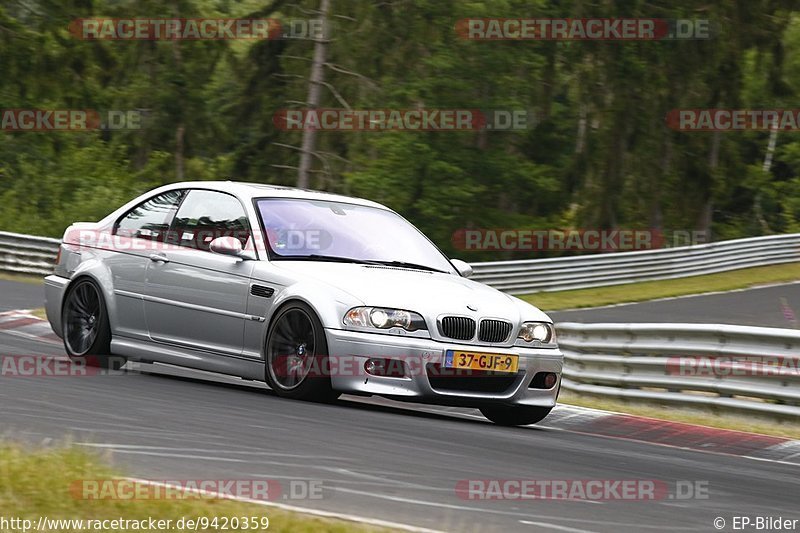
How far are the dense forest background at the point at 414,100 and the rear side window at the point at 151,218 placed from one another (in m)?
22.9

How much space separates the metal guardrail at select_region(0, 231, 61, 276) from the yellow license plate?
1585cm

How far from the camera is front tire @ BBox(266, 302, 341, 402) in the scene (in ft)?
28.7

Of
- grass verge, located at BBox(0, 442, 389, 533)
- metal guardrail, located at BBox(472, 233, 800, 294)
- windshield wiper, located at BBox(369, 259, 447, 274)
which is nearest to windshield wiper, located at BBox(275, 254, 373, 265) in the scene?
windshield wiper, located at BBox(369, 259, 447, 274)

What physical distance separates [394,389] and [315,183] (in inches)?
1140

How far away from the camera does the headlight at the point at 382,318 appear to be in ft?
28.5

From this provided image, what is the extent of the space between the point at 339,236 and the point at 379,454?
3.26m

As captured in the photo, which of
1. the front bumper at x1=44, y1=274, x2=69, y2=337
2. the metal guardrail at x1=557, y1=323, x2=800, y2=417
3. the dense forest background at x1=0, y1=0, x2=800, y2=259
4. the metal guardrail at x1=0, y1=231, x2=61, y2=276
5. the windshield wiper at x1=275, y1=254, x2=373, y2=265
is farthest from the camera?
the dense forest background at x1=0, y1=0, x2=800, y2=259

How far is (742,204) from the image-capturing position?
51.7 meters

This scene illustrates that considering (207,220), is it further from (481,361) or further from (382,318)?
(481,361)

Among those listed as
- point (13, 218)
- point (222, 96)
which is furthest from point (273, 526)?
point (222, 96)

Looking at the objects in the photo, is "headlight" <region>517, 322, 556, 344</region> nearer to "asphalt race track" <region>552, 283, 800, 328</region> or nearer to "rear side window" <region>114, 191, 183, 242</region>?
"rear side window" <region>114, 191, 183, 242</region>

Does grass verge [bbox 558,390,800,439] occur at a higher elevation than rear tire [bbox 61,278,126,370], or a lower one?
lower

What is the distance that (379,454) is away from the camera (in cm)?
680

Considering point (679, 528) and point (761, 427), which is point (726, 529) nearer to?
point (679, 528)
